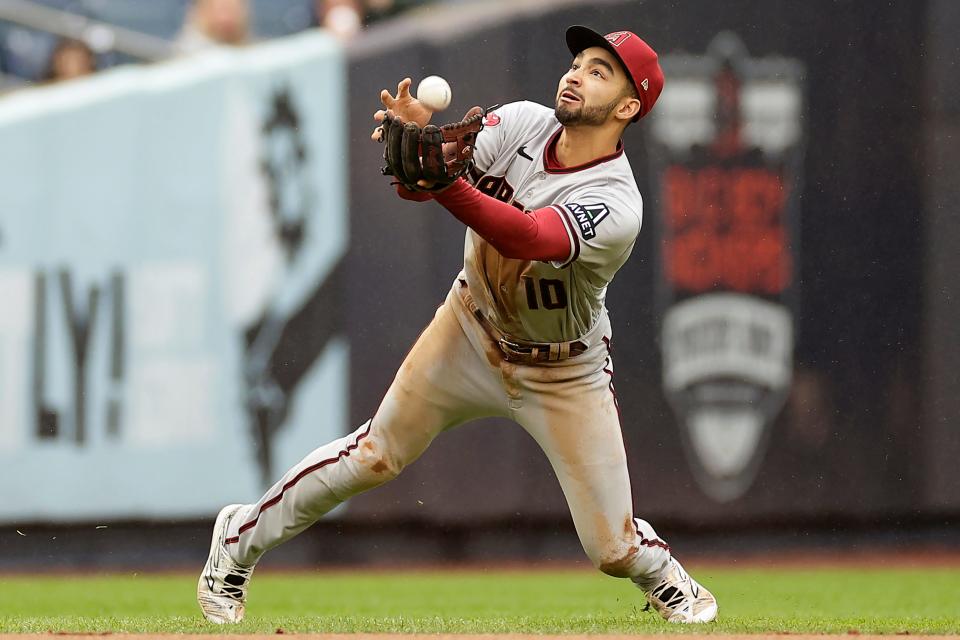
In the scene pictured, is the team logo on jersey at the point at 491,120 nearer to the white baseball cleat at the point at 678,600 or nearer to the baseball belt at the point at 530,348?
the baseball belt at the point at 530,348

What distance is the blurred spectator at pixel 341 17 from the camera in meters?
8.18

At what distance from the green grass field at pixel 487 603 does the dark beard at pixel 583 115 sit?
166 centimetres

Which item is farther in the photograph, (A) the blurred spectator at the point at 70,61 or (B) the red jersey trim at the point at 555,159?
(A) the blurred spectator at the point at 70,61

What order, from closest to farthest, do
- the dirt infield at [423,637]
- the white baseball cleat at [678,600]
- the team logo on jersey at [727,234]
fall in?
the dirt infield at [423,637], the white baseball cleat at [678,600], the team logo on jersey at [727,234]

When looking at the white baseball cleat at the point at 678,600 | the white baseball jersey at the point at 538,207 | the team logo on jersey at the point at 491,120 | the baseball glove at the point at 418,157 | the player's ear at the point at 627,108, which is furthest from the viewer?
the white baseball cleat at the point at 678,600

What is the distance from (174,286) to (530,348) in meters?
3.77

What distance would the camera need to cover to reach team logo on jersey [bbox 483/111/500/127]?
188 inches

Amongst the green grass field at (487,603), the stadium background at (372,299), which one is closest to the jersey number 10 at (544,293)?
the green grass field at (487,603)

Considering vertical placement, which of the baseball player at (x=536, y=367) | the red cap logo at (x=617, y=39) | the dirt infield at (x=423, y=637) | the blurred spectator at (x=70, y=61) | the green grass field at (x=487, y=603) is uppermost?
the blurred spectator at (x=70, y=61)

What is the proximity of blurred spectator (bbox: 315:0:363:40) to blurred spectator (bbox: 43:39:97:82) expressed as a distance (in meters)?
1.39

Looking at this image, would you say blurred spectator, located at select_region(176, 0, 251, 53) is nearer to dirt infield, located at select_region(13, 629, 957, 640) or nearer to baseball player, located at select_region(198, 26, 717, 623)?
baseball player, located at select_region(198, 26, 717, 623)

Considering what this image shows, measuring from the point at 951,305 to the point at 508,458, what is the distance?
2.71m

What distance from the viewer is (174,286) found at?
7.96m

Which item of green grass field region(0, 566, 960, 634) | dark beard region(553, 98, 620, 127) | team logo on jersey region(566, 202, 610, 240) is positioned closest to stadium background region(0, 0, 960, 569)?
green grass field region(0, 566, 960, 634)
